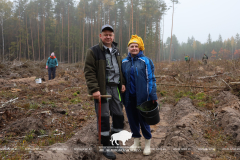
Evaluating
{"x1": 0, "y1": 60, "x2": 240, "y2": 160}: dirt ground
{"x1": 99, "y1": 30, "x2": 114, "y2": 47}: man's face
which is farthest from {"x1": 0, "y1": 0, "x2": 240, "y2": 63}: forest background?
{"x1": 99, "y1": 30, "x2": 114, "y2": 47}: man's face

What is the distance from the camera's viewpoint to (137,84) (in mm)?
2805

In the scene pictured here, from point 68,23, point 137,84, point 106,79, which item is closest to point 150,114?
point 137,84

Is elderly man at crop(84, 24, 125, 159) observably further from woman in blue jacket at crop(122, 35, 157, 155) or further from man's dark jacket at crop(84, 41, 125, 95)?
woman in blue jacket at crop(122, 35, 157, 155)

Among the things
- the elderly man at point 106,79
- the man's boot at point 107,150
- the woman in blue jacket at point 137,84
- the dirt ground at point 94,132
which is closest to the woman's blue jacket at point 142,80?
the woman in blue jacket at point 137,84

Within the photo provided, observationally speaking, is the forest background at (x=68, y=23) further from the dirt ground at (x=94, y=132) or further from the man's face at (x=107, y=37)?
the man's face at (x=107, y=37)

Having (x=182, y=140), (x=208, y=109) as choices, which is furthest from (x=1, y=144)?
(x=208, y=109)

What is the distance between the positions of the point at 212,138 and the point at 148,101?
1775 millimetres

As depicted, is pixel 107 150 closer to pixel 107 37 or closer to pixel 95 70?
pixel 95 70

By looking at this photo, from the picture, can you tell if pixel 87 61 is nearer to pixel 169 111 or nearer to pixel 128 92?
pixel 128 92

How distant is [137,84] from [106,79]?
0.55 m

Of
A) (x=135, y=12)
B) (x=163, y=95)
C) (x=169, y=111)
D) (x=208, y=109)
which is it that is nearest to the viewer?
(x=208, y=109)

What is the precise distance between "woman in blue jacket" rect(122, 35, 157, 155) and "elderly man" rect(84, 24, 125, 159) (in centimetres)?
14

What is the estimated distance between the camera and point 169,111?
6.12 m

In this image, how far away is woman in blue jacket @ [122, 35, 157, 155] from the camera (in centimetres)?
281
